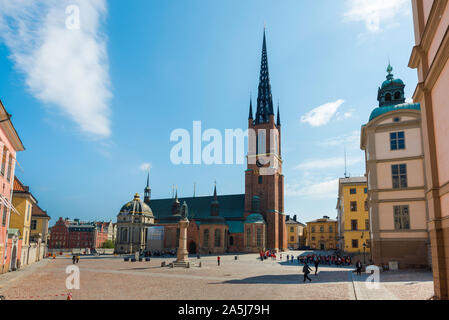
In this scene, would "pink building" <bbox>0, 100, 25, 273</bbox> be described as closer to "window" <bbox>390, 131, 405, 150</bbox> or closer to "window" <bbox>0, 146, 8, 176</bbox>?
"window" <bbox>0, 146, 8, 176</bbox>

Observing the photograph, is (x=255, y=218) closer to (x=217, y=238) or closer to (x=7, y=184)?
(x=217, y=238)

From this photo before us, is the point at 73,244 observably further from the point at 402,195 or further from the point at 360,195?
the point at 402,195

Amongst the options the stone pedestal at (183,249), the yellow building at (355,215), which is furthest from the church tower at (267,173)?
A: the stone pedestal at (183,249)

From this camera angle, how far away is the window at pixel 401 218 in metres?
29.4

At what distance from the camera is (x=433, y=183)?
11867mm

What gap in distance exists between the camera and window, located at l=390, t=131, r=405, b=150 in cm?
3064

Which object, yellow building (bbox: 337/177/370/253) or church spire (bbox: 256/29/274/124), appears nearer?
yellow building (bbox: 337/177/370/253)

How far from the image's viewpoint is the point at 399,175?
3033 centimetres

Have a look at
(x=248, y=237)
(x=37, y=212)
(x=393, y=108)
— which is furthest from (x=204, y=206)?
(x=393, y=108)

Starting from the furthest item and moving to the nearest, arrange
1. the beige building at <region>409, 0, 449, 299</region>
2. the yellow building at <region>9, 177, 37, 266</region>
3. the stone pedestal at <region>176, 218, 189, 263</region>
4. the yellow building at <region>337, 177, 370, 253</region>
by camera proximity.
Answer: the yellow building at <region>337, 177, 370, 253</region>
the stone pedestal at <region>176, 218, 189, 263</region>
the yellow building at <region>9, 177, 37, 266</region>
the beige building at <region>409, 0, 449, 299</region>

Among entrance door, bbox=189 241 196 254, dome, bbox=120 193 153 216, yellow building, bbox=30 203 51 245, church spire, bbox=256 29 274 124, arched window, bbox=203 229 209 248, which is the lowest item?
entrance door, bbox=189 241 196 254

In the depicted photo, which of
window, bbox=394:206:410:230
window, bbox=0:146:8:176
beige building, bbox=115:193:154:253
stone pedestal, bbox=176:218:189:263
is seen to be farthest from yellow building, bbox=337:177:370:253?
window, bbox=0:146:8:176
